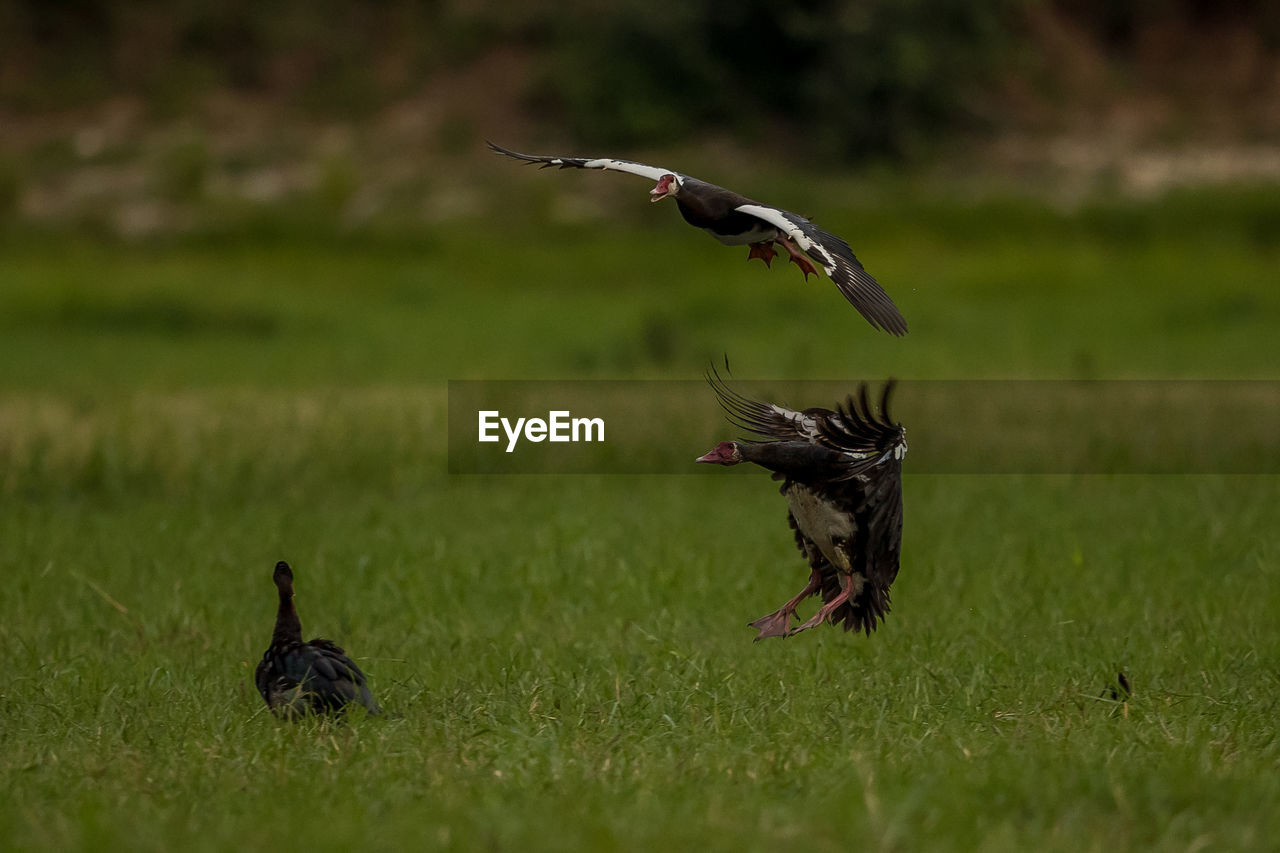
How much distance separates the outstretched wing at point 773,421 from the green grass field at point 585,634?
0.92m

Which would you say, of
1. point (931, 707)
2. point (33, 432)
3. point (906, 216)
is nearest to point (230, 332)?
point (33, 432)

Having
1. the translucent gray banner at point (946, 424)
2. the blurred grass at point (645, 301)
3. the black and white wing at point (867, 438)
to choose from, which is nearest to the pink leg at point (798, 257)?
the black and white wing at point (867, 438)

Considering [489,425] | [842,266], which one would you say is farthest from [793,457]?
[489,425]

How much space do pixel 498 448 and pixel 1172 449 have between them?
4.78 m

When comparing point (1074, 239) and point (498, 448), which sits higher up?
point (1074, 239)

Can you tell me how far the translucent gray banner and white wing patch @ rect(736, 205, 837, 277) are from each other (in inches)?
229

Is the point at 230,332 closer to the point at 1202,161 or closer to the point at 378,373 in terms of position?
the point at 378,373

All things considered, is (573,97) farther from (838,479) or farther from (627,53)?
(838,479)

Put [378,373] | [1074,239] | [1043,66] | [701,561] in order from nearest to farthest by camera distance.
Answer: [701,561], [378,373], [1074,239], [1043,66]

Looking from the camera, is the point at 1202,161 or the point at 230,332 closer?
the point at 230,332

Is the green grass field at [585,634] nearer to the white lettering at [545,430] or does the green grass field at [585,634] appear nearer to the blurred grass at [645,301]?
the blurred grass at [645,301]

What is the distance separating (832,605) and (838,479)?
1.43ft

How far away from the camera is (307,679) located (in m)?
5.48

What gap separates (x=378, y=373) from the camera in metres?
16.2
